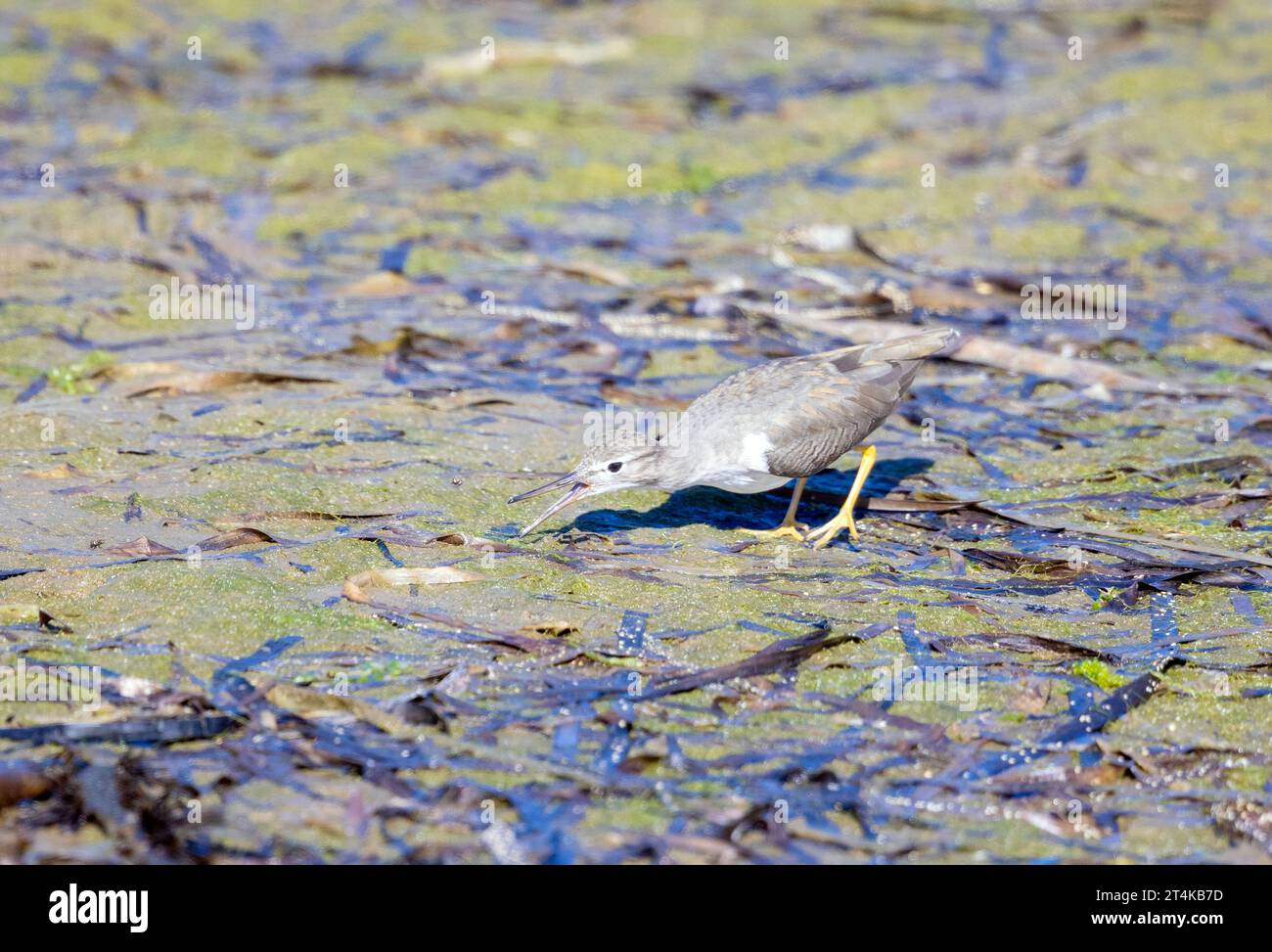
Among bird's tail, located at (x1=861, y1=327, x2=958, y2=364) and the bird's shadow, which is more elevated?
bird's tail, located at (x1=861, y1=327, x2=958, y2=364)

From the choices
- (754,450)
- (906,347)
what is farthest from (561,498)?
(906,347)

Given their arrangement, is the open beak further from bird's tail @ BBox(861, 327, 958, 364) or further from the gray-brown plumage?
bird's tail @ BBox(861, 327, 958, 364)

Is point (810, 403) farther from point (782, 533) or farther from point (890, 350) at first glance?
point (890, 350)

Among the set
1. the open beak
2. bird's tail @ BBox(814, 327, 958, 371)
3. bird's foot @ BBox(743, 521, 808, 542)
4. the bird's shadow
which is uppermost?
bird's tail @ BBox(814, 327, 958, 371)

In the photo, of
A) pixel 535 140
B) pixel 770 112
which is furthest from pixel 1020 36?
pixel 535 140

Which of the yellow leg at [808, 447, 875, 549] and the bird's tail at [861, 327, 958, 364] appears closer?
the yellow leg at [808, 447, 875, 549]

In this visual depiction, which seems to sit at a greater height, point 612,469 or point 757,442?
point 757,442

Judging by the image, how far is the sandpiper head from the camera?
7.13 meters

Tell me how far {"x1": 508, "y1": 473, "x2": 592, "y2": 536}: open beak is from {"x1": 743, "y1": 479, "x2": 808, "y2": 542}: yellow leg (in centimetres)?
101

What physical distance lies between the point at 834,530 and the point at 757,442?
68 cm

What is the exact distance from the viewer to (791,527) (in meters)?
7.69

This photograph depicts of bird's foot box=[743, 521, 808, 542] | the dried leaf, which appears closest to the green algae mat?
the dried leaf

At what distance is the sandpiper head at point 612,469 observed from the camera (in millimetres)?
7133
